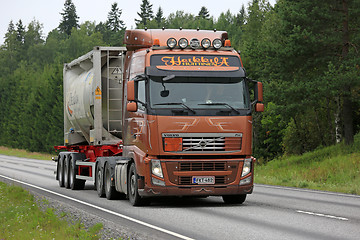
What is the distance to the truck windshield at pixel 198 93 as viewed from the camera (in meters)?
15.3

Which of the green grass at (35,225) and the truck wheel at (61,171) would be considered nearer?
the green grass at (35,225)

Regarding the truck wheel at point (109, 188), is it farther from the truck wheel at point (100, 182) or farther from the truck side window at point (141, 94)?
the truck side window at point (141, 94)

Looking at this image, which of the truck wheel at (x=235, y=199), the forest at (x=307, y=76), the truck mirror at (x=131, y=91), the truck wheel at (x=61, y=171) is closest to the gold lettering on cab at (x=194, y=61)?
the truck mirror at (x=131, y=91)

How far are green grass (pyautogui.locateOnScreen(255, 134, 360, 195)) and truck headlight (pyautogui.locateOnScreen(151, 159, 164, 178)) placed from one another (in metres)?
7.49

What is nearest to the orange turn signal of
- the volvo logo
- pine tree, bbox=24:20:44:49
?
the volvo logo

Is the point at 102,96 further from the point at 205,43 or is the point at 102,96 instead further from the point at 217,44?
the point at 217,44

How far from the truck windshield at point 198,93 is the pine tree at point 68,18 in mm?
144622

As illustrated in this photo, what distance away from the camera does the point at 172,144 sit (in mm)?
15102

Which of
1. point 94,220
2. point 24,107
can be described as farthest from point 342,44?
point 24,107

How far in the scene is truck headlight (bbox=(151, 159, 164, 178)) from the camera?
15117mm

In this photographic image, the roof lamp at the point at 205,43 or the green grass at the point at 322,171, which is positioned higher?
the roof lamp at the point at 205,43

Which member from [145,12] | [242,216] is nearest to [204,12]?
[145,12]

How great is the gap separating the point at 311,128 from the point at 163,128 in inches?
1202

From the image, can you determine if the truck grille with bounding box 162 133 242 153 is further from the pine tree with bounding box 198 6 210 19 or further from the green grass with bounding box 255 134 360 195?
the pine tree with bounding box 198 6 210 19
